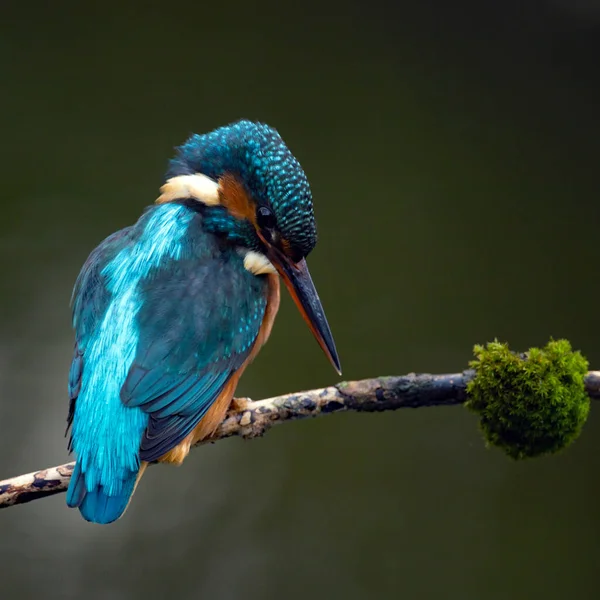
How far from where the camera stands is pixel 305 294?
1930 millimetres

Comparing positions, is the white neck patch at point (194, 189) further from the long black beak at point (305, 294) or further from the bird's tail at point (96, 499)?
the bird's tail at point (96, 499)

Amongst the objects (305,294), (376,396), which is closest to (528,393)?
(376,396)

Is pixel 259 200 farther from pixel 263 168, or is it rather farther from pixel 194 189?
pixel 194 189

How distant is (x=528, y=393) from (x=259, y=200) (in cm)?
68

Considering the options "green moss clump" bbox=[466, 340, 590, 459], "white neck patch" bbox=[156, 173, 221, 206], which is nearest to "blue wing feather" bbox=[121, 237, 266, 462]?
"white neck patch" bbox=[156, 173, 221, 206]

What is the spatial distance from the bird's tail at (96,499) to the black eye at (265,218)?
606mm

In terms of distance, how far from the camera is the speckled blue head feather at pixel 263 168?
184cm

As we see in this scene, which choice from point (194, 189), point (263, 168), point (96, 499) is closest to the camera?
point (96, 499)

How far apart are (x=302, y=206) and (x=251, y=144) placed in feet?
0.65

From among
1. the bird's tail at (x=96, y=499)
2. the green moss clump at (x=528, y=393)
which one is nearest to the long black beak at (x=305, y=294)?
the green moss clump at (x=528, y=393)

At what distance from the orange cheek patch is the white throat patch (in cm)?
7

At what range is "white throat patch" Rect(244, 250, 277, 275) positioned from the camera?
76.2 inches

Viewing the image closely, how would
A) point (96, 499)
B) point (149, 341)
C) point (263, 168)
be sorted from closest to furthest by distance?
1. point (96, 499)
2. point (149, 341)
3. point (263, 168)

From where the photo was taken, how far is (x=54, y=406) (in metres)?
3.40
